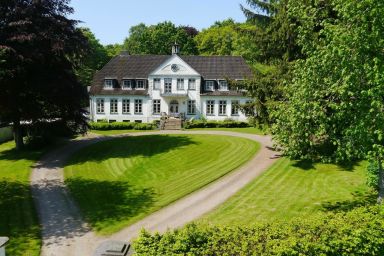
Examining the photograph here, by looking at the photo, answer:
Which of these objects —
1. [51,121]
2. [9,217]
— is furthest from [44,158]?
[9,217]

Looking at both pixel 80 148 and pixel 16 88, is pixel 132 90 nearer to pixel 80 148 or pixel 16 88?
pixel 80 148

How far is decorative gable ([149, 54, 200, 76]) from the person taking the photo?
179ft

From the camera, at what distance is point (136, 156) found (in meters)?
31.1

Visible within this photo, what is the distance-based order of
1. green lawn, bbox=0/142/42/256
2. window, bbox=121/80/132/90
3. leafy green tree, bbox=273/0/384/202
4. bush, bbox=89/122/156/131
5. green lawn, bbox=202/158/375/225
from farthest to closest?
window, bbox=121/80/132/90 → bush, bbox=89/122/156/131 → green lawn, bbox=202/158/375/225 → green lawn, bbox=0/142/42/256 → leafy green tree, bbox=273/0/384/202

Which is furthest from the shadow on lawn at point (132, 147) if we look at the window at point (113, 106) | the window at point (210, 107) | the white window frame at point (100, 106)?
the white window frame at point (100, 106)

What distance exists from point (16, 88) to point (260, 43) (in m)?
19.8

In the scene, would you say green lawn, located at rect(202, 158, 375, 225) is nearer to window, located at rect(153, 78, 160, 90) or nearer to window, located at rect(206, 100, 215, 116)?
window, located at rect(206, 100, 215, 116)

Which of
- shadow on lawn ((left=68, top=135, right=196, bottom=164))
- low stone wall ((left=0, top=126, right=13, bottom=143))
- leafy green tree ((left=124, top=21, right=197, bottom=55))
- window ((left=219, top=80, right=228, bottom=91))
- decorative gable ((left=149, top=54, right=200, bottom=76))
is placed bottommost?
shadow on lawn ((left=68, top=135, right=196, bottom=164))

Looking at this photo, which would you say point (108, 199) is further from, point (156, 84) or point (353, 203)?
point (156, 84)

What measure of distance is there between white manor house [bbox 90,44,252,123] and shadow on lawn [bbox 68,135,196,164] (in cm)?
1634

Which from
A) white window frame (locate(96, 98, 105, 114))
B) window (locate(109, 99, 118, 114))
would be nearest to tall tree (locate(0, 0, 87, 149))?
window (locate(109, 99, 118, 114))

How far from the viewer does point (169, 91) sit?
182 ft

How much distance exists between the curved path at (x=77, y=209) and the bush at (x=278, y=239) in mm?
5438

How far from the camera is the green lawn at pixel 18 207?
1592 cm
